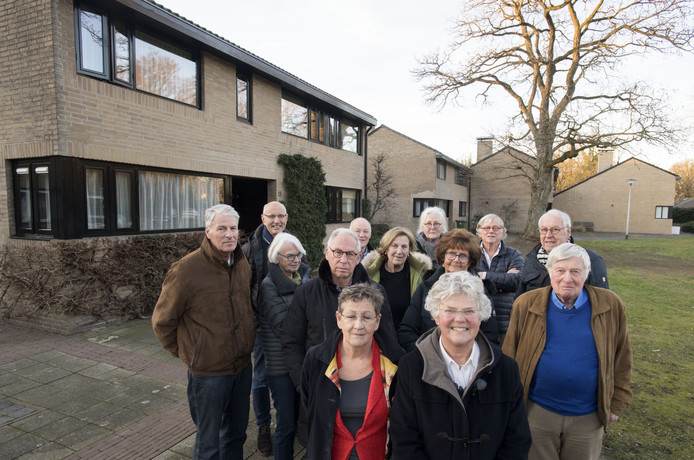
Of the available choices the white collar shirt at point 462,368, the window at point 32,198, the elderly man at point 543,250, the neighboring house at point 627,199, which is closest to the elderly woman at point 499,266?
the elderly man at point 543,250

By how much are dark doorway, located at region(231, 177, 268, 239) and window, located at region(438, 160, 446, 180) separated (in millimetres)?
17430

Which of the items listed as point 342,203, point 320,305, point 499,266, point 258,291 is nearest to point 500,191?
point 342,203

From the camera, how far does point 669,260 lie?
1731 centimetres

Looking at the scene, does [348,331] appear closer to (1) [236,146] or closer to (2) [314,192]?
(1) [236,146]

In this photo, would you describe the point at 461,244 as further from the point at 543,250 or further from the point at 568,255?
the point at 543,250

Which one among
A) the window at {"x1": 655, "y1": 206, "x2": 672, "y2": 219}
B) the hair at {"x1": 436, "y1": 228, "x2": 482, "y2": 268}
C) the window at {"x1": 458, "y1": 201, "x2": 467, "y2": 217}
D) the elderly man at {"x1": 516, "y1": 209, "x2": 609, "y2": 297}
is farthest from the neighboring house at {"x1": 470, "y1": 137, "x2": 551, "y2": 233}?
the hair at {"x1": 436, "y1": 228, "x2": 482, "y2": 268}

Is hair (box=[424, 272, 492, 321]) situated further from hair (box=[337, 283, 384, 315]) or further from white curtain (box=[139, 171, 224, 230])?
white curtain (box=[139, 171, 224, 230])

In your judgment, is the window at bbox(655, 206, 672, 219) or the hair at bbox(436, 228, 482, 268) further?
the window at bbox(655, 206, 672, 219)

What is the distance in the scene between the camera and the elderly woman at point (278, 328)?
2.82 metres

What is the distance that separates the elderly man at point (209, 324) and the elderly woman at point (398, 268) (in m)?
1.14

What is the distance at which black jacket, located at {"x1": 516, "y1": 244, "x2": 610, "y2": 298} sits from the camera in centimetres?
285

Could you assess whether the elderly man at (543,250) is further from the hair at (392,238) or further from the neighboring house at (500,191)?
the neighboring house at (500,191)

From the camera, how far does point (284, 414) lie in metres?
2.82

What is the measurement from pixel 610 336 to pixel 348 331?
1.59m
